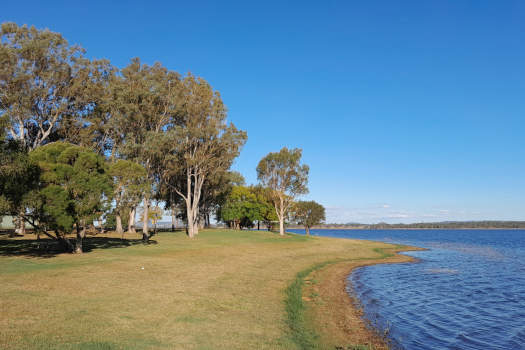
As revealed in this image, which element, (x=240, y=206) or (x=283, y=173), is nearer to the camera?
(x=283, y=173)

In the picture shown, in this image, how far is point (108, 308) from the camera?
13539mm

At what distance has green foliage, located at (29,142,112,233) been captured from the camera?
91.2 ft

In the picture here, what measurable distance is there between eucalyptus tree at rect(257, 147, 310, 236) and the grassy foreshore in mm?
49533

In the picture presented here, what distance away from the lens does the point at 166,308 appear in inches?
555

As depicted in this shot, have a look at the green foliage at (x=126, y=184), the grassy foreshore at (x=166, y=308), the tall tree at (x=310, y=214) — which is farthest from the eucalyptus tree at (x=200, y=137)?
the tall tree at (x=310, y=214)

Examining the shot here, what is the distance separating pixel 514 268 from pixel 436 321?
29.8m

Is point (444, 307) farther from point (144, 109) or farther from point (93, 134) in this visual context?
point (93, 134)

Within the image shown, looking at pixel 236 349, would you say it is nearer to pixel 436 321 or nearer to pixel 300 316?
pixel 300 316

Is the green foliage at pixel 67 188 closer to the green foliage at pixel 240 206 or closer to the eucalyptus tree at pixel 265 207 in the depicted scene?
the green foliage at pixel 240 206

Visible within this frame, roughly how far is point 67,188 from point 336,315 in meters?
24.6

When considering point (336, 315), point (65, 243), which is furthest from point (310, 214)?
point (336, 315)

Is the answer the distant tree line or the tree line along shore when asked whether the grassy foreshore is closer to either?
the tree line along shore

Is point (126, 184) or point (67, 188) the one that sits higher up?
point (126, 184)

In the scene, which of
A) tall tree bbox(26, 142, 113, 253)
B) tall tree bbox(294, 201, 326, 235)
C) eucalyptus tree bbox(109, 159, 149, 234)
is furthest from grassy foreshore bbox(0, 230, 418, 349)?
tall tree bbox(294, 201, 326, 235)
